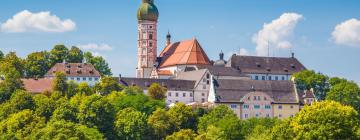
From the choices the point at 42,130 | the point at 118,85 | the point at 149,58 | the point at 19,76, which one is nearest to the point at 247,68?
the point at 149,58

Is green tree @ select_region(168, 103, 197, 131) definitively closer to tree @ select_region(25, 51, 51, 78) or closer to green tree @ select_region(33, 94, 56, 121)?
green tree @ select_region(33, 94, 56, 121)

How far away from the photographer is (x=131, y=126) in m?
98.3

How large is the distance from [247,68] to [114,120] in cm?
5041

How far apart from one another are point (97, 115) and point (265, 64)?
56508 millimetres

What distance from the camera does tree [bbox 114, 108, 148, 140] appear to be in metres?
98.5

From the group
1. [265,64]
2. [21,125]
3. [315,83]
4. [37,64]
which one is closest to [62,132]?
[21,125]

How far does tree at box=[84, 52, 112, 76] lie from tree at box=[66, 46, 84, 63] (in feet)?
4.33

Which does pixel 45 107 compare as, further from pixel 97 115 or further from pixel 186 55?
pixel 186 55

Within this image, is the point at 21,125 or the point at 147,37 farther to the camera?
the point at 147,37

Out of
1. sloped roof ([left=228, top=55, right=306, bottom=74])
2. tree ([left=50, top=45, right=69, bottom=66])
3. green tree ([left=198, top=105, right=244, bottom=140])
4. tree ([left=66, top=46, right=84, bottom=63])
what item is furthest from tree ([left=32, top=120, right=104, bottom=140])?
sloped roof ([left=228, top=55, right=306, bottom=74])

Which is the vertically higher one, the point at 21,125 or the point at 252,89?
the point at 252,89

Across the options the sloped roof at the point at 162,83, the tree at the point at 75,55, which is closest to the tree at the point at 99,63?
the tree at the point at 75,55

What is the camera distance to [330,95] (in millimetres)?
131000

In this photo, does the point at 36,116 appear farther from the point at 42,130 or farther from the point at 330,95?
the point at 330,95
